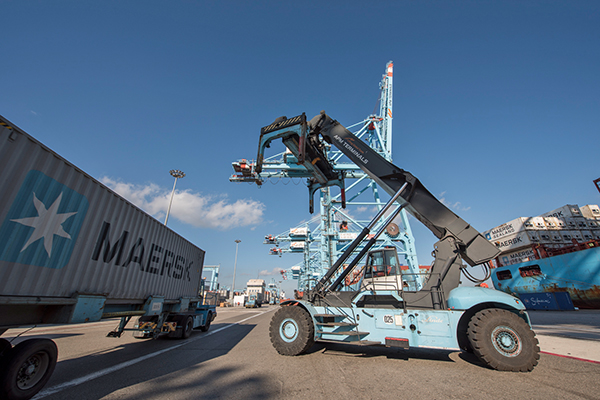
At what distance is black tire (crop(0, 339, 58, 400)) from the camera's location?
332cm

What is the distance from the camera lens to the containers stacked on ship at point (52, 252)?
3.56 m

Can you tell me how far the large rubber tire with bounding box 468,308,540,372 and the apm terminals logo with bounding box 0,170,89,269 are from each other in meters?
7.95

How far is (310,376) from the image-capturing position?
4.50 meters

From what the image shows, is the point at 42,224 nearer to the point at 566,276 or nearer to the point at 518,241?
the point at 566,276

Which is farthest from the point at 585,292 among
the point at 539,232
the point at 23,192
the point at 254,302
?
the point at 254,302

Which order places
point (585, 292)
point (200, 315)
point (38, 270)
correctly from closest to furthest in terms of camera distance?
point (38, 270) → point (200, 315) → point (585, 292)

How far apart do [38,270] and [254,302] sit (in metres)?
40.8

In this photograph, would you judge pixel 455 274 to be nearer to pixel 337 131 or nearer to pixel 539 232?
pixel 337 131

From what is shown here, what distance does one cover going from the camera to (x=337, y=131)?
7867 mm

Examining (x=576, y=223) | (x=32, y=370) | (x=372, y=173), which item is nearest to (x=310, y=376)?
(x=32, y=370)

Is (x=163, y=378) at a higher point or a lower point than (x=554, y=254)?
lower

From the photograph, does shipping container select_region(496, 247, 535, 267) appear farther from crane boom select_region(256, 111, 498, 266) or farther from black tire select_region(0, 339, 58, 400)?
black tire select_region(0, 339, 58, 400)

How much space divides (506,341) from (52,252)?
28.0 ft

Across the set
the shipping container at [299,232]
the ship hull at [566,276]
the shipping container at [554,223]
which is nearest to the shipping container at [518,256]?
the ship hull at [566,276]
